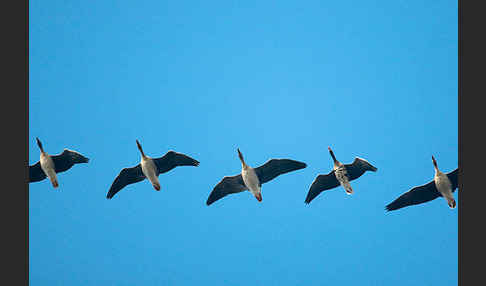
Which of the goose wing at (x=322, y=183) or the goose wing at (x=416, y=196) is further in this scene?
the goose wing at (x=322, y=183)

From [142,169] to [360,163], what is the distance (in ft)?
32.9

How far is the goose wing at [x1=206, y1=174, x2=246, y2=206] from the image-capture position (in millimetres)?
27641

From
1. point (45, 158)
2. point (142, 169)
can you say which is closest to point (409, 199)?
point (142, 169)

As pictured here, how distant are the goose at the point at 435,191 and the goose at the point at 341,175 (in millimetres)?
2339

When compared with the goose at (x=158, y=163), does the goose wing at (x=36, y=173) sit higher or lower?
higher

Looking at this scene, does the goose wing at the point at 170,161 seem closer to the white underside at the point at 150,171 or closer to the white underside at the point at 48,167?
the white underside at the point at 150,171

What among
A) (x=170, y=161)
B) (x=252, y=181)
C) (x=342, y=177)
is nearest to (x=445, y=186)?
(x=342, y=177)

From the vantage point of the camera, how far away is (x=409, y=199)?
27078 mm

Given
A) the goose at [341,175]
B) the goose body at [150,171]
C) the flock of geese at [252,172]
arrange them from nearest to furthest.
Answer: the goose at [341,175]
the flock of geese at [252,172]
the goose body at [150,171]

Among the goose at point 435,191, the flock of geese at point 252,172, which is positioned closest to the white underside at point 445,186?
the goose at point 435,191

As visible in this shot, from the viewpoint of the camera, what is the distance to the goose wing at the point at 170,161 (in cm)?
2703

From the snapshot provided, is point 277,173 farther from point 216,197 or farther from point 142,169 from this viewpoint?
point 142,169

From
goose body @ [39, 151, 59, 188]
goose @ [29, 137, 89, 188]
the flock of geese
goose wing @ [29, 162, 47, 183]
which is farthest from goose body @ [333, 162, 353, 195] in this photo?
goose wing @ [29, 162, 47, 183]

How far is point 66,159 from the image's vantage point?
89.2 ft
